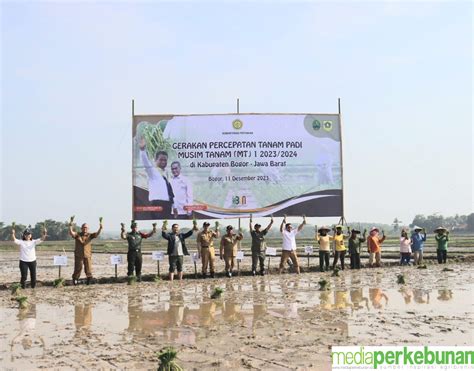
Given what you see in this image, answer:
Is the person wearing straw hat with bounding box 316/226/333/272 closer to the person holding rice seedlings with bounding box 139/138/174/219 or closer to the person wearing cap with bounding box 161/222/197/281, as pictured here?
the person wearing cap with bounding box 161/222/197/281

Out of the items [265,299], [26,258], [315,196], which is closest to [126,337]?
[265,299]

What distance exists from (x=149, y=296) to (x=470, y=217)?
123110 mm

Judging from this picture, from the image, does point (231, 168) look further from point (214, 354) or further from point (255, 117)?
point (214, 354)

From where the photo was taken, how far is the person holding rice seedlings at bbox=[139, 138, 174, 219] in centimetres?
1716

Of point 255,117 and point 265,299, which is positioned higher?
point 255,117

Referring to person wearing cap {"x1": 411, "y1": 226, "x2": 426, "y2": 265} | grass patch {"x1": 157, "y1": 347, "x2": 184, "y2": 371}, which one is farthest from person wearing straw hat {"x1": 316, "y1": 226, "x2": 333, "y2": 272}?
grass patch {"x1": 157, "y1": 347, "x2": 184, "y2": 371}

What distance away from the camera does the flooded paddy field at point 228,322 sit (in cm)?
593

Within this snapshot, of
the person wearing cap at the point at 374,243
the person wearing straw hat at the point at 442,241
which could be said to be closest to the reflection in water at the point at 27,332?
the person wearing cap at the point at 374,243

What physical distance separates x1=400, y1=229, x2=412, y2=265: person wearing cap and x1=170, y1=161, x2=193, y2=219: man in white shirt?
6523mm

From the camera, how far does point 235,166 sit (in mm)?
17531

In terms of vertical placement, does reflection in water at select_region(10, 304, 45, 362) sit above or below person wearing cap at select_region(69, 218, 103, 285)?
below

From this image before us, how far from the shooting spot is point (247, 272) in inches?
606

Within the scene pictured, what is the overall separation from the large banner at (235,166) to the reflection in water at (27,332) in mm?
8265

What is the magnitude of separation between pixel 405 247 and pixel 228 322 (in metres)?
10.9
